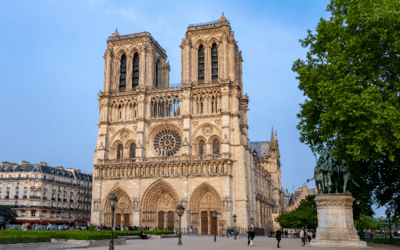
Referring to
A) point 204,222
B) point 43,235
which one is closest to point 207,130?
point 204,222

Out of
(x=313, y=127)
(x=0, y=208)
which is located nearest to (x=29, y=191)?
(x=0, y=208)

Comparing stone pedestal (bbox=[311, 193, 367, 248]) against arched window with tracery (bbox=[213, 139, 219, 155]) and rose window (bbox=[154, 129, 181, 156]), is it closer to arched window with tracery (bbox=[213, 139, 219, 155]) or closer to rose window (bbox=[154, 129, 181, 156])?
arched window with tracery (bbox=[213, 139, 219, 155])

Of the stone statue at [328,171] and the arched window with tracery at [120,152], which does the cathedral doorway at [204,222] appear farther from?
the stone statue at [328,171]

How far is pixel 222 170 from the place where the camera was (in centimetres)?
4116

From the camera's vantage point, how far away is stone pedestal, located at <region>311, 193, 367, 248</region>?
17141mm

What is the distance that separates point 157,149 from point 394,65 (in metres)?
32.2

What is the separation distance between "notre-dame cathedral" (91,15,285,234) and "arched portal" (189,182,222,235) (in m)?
0.11

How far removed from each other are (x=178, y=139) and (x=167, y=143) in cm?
141

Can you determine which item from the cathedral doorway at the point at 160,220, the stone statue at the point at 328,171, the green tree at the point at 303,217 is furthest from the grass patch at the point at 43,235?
the green tree at the point at 303,217

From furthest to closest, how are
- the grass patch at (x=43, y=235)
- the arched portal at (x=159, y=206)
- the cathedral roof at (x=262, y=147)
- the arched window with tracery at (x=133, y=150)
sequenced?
the cathedral roof at (x=262, y=147) → the arched window with tracery at (x=133, y=150) → the arched portal at (x=159, y=206) → the grass patch at (x=43, y=235)

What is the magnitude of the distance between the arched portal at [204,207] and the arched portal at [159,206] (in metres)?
2.21

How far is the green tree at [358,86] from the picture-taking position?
1582cm

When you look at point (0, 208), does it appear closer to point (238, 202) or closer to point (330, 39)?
point (238, 202)

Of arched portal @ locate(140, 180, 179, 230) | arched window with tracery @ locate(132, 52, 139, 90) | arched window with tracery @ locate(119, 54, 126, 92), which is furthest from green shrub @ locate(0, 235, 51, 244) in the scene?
arched window with tracery @ locate(119, 54, 126, 92)
